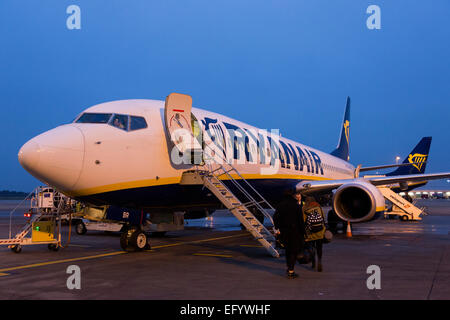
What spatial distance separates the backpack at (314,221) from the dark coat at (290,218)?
25.1 inches

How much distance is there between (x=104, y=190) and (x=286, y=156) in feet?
29.2

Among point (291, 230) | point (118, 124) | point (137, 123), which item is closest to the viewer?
point (291, 230)

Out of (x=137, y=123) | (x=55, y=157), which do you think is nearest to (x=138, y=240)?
(x=137, y=123)

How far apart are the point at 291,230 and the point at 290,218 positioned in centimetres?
21

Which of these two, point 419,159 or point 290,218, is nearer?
point 290,218

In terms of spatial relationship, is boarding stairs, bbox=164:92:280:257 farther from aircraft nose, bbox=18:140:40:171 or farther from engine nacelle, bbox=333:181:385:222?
engine nacelle, bbox=333:181:385:222

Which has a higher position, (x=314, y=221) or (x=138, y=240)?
(x=314, y=221)

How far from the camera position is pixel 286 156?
54.0 feet

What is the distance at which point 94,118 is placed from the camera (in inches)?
388

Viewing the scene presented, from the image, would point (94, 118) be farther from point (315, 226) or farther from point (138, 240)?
point (315, 226)

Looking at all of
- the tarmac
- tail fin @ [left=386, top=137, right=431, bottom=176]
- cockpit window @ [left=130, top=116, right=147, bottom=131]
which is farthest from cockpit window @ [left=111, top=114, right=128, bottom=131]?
tail fin @ [left=386, top=137, right=431, bottom=176]

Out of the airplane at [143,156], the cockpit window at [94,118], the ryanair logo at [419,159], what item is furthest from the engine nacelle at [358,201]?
the ryanair logo at [419,159]
